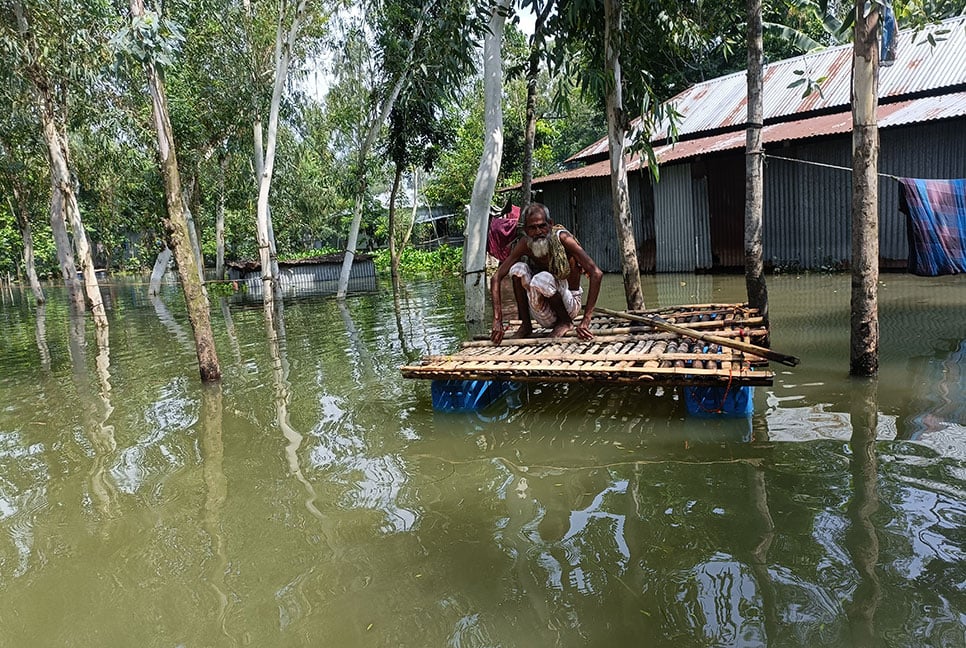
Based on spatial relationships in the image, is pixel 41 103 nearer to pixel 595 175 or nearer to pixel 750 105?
pixel 595 175

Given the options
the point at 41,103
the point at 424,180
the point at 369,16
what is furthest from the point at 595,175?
the point at 424,180

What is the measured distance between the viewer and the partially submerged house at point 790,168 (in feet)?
43.6

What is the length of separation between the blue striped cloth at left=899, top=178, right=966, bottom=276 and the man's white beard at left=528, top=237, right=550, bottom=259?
18.1 ft

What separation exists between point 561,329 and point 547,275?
61cm

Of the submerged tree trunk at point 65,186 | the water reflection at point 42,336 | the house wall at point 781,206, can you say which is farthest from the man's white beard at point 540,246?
the submerged tree trunk at point 65,186

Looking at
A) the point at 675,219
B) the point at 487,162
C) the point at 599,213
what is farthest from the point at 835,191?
the point at 487,162

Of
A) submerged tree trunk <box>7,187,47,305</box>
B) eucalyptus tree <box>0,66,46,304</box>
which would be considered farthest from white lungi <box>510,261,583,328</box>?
submerged tree trunk <box>7,187,47,305</box>

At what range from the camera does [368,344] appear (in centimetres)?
987

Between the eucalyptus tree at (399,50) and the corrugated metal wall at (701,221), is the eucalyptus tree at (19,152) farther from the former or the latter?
the corrugated metal wall at (701,221)

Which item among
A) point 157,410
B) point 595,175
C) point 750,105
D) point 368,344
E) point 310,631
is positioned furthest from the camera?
point 595,175

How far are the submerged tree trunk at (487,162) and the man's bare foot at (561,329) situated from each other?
3.28 meters

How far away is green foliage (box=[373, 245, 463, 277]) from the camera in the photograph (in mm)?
28094

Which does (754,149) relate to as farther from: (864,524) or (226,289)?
(226,289)

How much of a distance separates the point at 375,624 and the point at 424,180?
37631 millimetres
